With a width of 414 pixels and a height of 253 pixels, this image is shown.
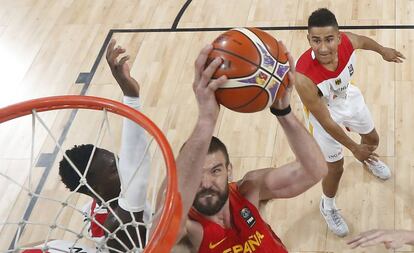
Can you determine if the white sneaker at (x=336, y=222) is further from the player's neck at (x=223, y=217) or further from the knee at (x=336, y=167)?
the player's neck at (x=223, y=217)

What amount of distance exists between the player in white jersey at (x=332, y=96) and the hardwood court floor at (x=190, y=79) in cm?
29

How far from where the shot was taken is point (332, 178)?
4242mm

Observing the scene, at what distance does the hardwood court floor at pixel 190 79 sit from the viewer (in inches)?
179

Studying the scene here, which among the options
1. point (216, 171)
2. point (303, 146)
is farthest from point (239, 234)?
point (303, 146)

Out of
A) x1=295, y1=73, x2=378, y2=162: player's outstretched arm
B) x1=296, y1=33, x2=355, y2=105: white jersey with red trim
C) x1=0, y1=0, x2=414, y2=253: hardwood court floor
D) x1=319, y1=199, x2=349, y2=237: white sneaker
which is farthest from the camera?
x1=0, y1=0, x2=414, y2=253: hardwood court floor

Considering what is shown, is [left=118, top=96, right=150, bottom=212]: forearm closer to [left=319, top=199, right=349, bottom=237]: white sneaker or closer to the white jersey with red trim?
the white jersey with red trim

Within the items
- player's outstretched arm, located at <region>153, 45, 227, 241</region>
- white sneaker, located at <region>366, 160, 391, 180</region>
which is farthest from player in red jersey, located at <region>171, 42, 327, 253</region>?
white sneaker, located at <region>366, 160, 391, 180</region>

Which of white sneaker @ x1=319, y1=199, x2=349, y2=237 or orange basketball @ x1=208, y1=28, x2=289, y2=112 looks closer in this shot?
orange basketball @ x1=208, y1=28, x2=289, y2=112

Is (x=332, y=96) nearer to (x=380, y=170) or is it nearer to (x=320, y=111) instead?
(x=320, y=111)

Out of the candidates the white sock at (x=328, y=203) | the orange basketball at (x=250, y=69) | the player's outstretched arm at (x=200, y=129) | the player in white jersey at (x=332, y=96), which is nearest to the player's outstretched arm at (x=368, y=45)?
the player in white jersey at (x=332, y=96)

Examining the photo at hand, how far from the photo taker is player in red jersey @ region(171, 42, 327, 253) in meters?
2.96

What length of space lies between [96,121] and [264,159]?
1354 millimetres

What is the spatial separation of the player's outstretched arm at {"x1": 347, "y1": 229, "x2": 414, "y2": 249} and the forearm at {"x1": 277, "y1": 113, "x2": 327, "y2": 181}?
309mm

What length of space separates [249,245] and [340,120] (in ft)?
4.51
